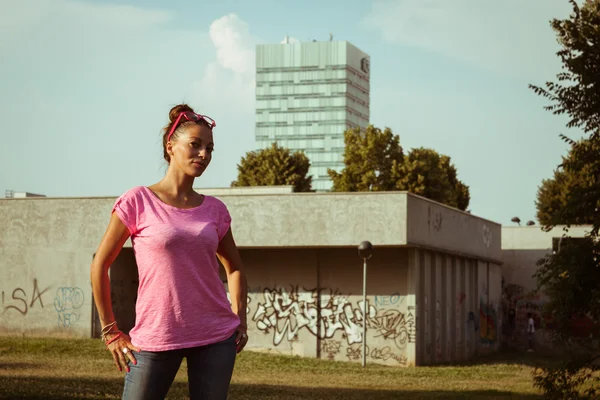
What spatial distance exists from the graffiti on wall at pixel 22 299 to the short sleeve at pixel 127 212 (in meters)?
27.8

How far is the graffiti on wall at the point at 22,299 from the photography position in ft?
104

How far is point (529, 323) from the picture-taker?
44938mm

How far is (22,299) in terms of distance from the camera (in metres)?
31.8

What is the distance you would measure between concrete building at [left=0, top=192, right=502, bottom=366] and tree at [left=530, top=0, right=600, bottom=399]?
1603 centimetres

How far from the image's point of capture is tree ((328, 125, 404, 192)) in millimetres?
64375

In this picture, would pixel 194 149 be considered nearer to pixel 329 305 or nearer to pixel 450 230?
pixel 329 305

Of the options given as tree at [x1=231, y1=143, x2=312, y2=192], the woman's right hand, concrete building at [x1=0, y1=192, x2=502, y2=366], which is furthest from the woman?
tree at [x1=231, y1=143, x2=312, y2=192]

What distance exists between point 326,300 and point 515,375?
6.21 meters

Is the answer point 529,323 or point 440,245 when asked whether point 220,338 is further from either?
point 529,323

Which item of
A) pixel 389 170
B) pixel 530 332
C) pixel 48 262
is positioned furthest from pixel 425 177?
pixel 48 262

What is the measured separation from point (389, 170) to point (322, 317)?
3434 centimetres

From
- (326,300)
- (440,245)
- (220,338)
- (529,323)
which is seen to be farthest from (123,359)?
(529,323)

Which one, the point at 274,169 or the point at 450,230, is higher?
the point at 274,169

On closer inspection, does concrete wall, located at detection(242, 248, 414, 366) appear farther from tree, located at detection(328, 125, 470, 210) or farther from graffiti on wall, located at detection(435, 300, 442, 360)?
tree, located at detection(328, 125, 470, 210)
